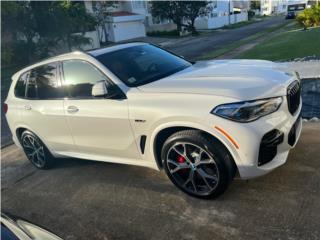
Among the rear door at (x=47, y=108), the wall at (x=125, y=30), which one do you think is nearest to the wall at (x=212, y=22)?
the wall at (x=125, y=30)

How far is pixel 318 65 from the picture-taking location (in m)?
10.0

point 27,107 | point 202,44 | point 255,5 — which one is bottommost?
point 255,5

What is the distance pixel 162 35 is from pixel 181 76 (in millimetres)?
41678

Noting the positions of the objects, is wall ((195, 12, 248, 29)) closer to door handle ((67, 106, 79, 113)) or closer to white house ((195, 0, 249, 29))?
white house ((195, 0, 249, 29))

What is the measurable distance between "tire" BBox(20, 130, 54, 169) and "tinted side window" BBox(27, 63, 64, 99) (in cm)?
68

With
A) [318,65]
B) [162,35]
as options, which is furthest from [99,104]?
[162,35]

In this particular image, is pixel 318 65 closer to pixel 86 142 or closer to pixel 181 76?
pixel 181 76

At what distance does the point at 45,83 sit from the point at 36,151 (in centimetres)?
118

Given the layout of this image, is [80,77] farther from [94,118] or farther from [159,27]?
[159,27]

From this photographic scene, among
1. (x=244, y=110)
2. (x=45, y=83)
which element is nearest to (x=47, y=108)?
(x=45, y=83)

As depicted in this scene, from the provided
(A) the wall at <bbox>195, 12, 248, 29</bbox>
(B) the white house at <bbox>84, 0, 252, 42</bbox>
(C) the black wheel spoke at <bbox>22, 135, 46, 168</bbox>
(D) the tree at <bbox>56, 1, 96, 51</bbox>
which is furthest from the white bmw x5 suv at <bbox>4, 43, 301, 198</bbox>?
(A) the wall at <bbox>195, 12, 248, 29</bbox>

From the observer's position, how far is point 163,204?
13.8 ft

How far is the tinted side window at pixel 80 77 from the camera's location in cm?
457

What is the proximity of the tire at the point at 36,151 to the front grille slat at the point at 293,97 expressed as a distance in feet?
12.0
